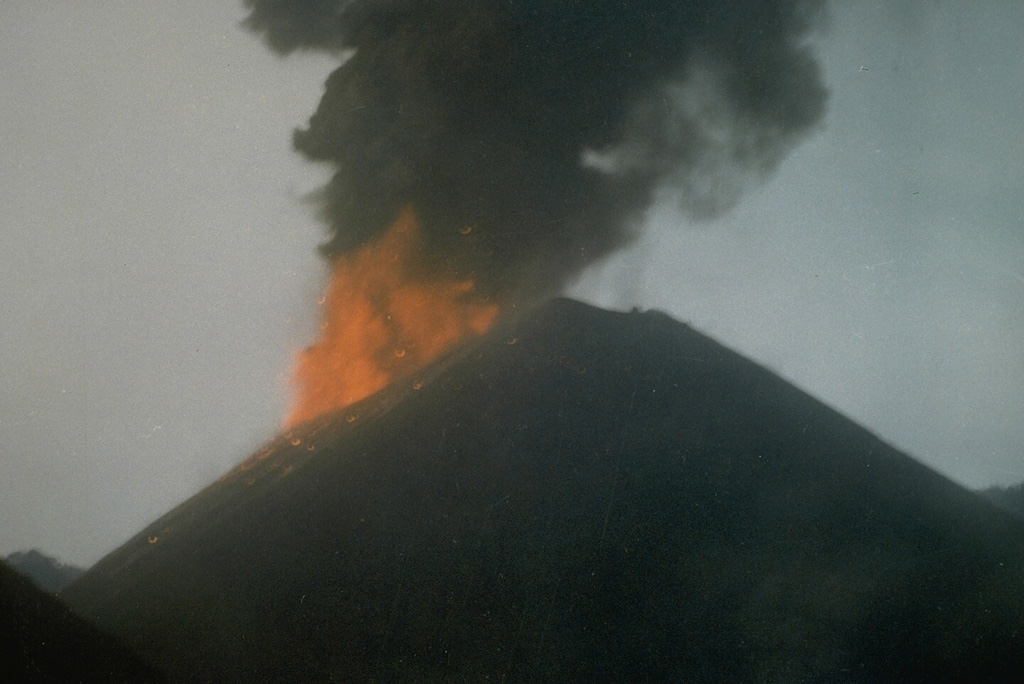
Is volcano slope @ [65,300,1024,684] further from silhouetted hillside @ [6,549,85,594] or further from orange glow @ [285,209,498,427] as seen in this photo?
silhouetted hillside @ [6,549,85,594]

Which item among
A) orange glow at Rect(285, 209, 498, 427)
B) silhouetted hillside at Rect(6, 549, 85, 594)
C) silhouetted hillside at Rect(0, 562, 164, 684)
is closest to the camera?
silhouetted hillside at Rect(0, 562, 164, 684)

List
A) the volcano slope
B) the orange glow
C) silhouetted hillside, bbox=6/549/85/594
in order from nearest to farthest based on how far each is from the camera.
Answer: the volcano slope, silhouetted hillside, bbox=6/549/85/594, the orange glow

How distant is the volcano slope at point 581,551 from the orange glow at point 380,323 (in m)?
2.36

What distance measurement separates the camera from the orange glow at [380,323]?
11.3m

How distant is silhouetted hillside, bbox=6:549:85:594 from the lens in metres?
10.7

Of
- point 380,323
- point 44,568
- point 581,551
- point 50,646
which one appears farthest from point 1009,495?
point 44,568

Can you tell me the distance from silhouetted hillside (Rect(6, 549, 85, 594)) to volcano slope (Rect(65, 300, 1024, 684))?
3.29 m

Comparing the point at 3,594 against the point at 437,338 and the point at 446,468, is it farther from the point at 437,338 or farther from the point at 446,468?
the point at 437,338

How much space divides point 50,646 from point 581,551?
4.82 meters

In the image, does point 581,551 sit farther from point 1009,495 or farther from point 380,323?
point 1009,495

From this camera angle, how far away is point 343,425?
29.3ft

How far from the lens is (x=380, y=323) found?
12562 mm

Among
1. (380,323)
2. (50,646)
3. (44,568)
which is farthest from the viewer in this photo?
(380,323)

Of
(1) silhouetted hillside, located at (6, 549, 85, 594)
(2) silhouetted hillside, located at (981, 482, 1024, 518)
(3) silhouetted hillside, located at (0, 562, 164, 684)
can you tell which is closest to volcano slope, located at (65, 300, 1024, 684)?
(3) silhouetted hillside, located at (0, 562, 164, 684)
